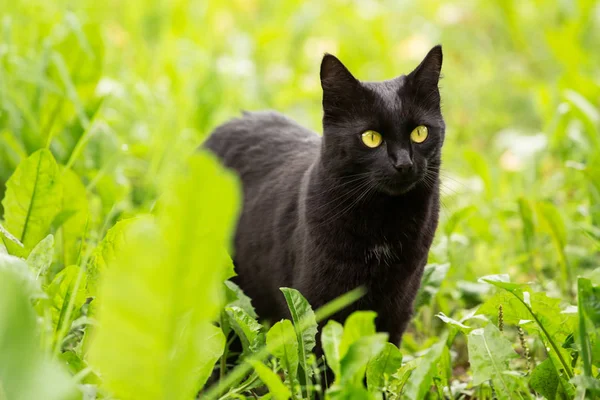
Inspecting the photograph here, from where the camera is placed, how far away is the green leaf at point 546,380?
1505 mm

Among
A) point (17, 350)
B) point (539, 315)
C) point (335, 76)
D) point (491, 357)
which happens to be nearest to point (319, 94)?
point (335, 76)

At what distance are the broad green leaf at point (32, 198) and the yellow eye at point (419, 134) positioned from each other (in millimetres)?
869

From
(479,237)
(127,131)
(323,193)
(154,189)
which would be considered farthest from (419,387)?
(127,131)

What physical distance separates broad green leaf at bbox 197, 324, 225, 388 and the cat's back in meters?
0.73

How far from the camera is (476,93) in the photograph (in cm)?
426

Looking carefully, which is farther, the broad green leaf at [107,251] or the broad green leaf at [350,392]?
the broad green leaf at [107,251]

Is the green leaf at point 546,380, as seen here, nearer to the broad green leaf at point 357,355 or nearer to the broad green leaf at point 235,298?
the broad green leaf at point 357,355

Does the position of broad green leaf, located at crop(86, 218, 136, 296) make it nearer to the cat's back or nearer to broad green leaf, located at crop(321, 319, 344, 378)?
broad green leaf, located at crop(321, 319, 344, 378)

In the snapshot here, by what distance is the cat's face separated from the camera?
167 centimetres

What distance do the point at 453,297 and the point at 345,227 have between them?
744 millimetres

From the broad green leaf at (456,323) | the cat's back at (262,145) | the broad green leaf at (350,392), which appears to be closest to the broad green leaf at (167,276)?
the broad green leaf at (350,392)

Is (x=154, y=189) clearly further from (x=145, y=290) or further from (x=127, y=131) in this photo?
(x=145, y=290)

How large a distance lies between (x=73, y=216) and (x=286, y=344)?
0.83 m

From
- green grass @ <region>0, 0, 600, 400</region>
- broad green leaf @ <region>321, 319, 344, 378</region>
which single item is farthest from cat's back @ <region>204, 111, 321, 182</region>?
broad green leaf @ <region>321, 319, 344, 378</region>
